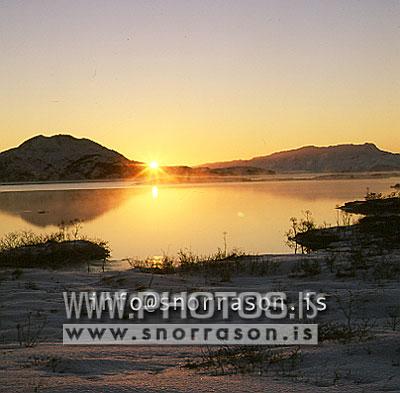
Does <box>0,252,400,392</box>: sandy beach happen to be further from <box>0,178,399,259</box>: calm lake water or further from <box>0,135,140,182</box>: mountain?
<box>0,135,140,182</box>: mountain

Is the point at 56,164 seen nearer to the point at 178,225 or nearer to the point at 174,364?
the point at 178,225

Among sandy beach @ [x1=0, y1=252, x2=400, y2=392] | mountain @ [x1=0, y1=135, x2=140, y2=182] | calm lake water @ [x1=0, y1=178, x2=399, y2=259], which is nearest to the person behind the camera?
sandy beach @ [x1=0, y1=252, x2=400, y2=392]

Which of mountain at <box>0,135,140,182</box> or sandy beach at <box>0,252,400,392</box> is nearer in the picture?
sandy beach at <box>0,252,400,392</box>

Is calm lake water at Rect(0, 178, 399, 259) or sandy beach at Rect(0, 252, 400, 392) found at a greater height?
sandy beach at Rect(0, 252, 400, 392)

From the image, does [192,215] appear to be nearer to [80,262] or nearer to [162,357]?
[80,262]

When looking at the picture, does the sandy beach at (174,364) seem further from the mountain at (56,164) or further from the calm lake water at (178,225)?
the mountain at (56,164)

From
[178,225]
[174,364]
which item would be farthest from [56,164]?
[174,364]

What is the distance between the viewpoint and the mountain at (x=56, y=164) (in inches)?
6457

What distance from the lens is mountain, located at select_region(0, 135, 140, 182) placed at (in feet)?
538

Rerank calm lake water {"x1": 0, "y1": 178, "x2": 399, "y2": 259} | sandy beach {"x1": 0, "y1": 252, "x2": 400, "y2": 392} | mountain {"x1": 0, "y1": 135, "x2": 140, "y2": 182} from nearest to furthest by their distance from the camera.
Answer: sandy beach {"x1": 0, "y1": 252, "x2": 400, "y2": 392} → calm lake water {"x1": 0, "y1": 178, "x2": 399, "y2": 259} → mountain {"x1": 0, "y1": 135, "x2": 140, "y2": 182}

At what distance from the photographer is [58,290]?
944 cm

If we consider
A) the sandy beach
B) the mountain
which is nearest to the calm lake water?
the sandy beach

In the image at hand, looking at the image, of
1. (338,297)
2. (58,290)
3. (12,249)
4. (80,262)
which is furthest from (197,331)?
(12,249)

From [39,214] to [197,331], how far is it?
31.7m
